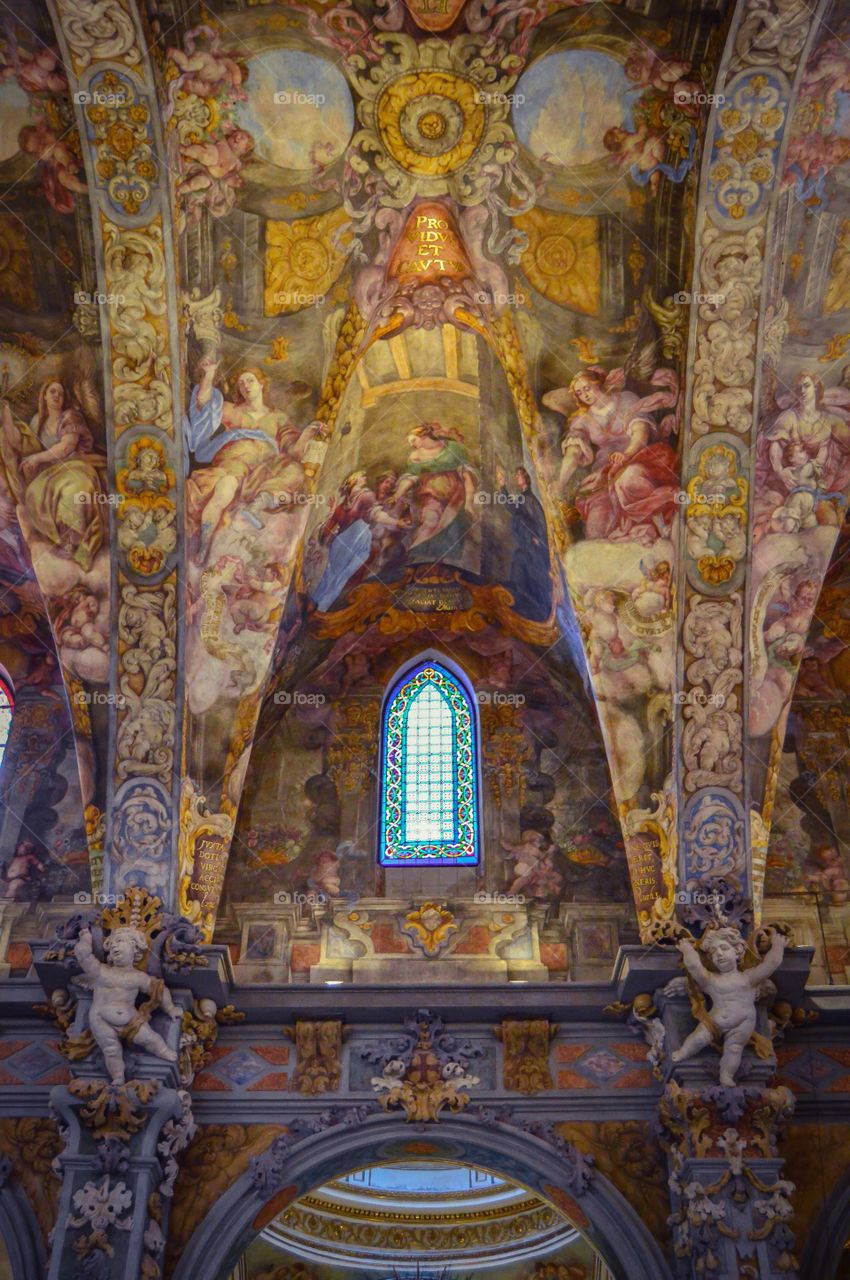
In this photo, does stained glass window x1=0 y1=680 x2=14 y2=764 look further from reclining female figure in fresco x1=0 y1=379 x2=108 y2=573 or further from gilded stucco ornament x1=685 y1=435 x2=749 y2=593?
gilded stucco ornament x1=685 y1=435 x2=749 y2=593

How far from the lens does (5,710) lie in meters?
17.2

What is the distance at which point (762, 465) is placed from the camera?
14984 millimetres

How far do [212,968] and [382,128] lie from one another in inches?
326

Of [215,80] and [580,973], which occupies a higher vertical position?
[215,80]

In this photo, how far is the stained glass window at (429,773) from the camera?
53.9 ft

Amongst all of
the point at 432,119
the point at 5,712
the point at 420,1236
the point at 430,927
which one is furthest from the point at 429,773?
the point at 432,119

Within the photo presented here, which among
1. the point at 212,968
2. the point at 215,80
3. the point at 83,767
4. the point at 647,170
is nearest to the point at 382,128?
the point at 215,80

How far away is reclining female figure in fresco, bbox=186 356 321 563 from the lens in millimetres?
14953

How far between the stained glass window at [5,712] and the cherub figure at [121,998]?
4043mm

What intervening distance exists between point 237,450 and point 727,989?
7.20 metres

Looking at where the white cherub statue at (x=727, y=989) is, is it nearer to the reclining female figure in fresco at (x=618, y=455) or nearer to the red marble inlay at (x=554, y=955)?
the red marble inlay at (x=554, y=955)

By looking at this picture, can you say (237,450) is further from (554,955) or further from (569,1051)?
(569,1051)

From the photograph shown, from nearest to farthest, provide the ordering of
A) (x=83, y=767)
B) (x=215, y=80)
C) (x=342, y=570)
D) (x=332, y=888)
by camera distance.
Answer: (x=215, y=80) < (x=83, y=767) < (x=332, y=888) < (x=342, y=570)

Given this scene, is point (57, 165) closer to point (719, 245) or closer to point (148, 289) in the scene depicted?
point (148, 289)
